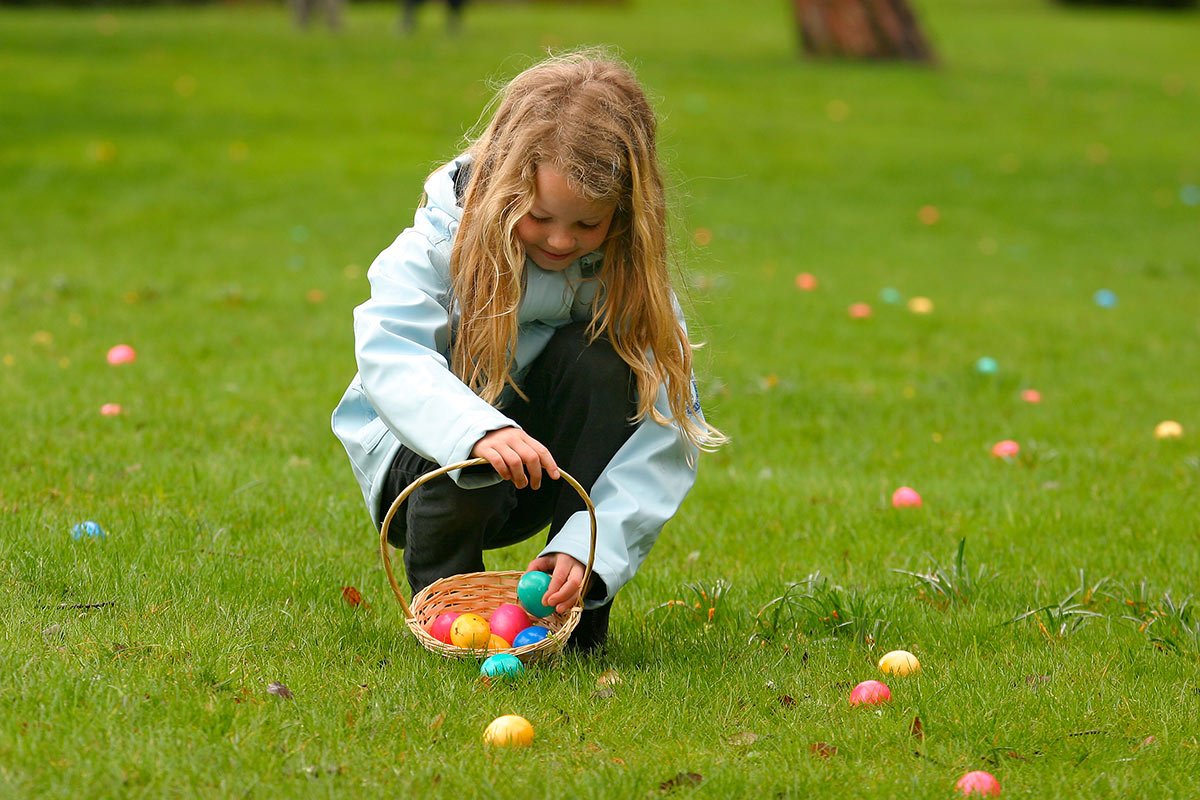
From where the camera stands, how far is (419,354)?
261cm

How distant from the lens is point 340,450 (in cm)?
457

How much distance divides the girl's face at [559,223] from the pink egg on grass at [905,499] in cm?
184

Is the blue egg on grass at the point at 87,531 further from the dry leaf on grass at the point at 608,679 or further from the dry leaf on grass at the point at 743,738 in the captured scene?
the dry leaf on grass at the point at 743,738

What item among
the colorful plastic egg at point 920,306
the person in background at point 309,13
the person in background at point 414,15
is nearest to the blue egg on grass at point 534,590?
the colorful plastic egg at point 920,306

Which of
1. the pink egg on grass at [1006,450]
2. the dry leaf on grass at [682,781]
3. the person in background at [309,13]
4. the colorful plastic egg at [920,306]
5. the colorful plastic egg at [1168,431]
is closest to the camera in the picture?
the dry leaf on grass at [682,781]

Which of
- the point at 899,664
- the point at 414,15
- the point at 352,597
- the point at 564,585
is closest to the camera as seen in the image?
the point at 564,585

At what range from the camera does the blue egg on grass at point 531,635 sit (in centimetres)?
291

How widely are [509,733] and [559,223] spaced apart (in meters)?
1.05

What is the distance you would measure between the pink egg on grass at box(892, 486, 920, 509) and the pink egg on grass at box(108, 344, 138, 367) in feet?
10.9

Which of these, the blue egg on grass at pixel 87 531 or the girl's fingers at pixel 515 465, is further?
the blue egg on grass at pixel 87 531

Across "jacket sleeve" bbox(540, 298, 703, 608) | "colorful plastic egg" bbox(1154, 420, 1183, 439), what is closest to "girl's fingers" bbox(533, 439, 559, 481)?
"jacket sleeve" bbox(540, 298, 703, 608)

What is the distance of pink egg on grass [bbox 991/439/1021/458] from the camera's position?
15.7 feet

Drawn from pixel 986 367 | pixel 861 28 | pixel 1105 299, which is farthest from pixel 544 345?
pixel 861 28

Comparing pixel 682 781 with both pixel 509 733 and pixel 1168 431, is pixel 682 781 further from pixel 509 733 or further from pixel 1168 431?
pixel 1168 431
